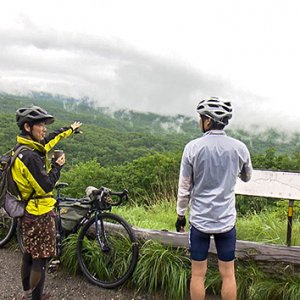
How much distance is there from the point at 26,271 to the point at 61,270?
1018 millimetres

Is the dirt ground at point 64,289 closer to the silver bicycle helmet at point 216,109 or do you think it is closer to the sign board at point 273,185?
the sign board at point 273,185

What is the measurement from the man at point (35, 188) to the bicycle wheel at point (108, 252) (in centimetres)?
82

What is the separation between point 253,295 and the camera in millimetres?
3215

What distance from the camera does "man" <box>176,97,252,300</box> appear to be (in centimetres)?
243

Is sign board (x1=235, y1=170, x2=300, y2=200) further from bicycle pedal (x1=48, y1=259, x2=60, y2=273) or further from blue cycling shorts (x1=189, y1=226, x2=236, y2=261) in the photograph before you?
bicycle pedal (x1=48, y1=259, x2=60, y2=273)

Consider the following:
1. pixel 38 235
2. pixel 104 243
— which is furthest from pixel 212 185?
pixel 104 243

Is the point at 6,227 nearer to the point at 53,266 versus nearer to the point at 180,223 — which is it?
the point at 53,266

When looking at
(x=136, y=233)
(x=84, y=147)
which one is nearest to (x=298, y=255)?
(x=136, y=233)

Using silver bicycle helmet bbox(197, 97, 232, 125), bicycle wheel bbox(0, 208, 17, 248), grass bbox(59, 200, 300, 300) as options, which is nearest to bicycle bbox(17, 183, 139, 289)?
grass bbox(59, 200, 300, 300)

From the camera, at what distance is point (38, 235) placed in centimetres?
291

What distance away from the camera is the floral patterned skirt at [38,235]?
2.88 m

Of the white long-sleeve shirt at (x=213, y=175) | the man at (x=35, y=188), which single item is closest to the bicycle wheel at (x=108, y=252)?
the man at (x=35, y=188)

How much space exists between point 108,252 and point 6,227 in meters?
1.96

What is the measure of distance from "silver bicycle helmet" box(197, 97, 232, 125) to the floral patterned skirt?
1.61 metres
